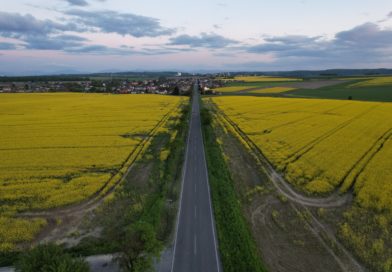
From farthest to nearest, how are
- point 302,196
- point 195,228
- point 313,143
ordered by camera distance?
1. point 313,143
2. point 302,196
3. point 195,228

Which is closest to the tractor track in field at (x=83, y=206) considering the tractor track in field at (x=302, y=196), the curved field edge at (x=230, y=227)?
the curved field edge at (x=230, y=227)

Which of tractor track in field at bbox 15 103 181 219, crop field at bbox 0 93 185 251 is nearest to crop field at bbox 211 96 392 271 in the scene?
tractor track in field at bbox 15 103 181 219

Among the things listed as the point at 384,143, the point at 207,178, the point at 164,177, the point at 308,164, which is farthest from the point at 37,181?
the point at 384,143

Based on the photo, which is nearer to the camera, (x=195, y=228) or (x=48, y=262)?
(x=48, y=262)

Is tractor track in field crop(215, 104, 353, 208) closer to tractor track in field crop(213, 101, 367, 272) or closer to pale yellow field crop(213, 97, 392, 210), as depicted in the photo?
tractor track in field crop(213, 101, 367, 272)

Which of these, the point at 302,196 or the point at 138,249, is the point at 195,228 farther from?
the point at 302,196

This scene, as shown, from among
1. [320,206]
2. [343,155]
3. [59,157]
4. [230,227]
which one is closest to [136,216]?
[230,227]

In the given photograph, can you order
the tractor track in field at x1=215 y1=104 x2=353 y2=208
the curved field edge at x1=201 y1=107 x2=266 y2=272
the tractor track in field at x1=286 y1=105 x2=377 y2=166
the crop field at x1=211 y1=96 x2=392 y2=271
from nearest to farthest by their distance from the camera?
the curved field edge at x1=201 y1=107 x2=266 y2=272 < the crop field at x1=211 y1=96 x2=392 y2=271 < the tractor track in field at x1=215 y1=104 x2=353 y2=208 < the tractor track in field at x1=286 y1=105 x2=377 y2=166

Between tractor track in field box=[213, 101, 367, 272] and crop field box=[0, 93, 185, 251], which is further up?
crop field box=[0, 93, 185, 251]
